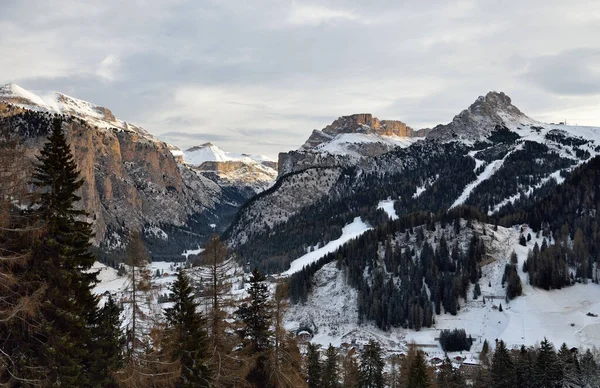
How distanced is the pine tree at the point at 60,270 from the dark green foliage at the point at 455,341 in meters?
102

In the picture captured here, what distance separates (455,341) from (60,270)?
10668 centimetres

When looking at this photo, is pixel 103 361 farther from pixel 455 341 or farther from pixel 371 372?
pixel 455 341

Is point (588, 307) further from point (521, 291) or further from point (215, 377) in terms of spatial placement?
point (215, 377)

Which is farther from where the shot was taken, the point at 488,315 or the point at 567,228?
the point at 567,228

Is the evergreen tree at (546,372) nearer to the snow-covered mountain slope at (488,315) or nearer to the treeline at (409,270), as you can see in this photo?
the snow-covered mountain slope at (488,315)

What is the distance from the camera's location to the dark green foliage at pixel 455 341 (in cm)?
11206

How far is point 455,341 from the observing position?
113 m

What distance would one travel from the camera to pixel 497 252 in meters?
147

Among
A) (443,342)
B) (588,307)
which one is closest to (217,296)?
(443,342)

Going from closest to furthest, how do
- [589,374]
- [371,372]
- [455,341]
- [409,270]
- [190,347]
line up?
1. [190,347]
2. [371,372]
3. [589,374]
4. [455,341]
5. [409,270]

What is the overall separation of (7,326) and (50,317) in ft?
8.03

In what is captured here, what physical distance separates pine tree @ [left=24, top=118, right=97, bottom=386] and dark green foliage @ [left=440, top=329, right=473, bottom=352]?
335 ft

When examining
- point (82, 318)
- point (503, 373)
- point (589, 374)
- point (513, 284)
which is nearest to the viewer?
Result: point (82, 318)

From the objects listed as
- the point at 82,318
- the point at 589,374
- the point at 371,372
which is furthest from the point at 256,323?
the point at 589,374
